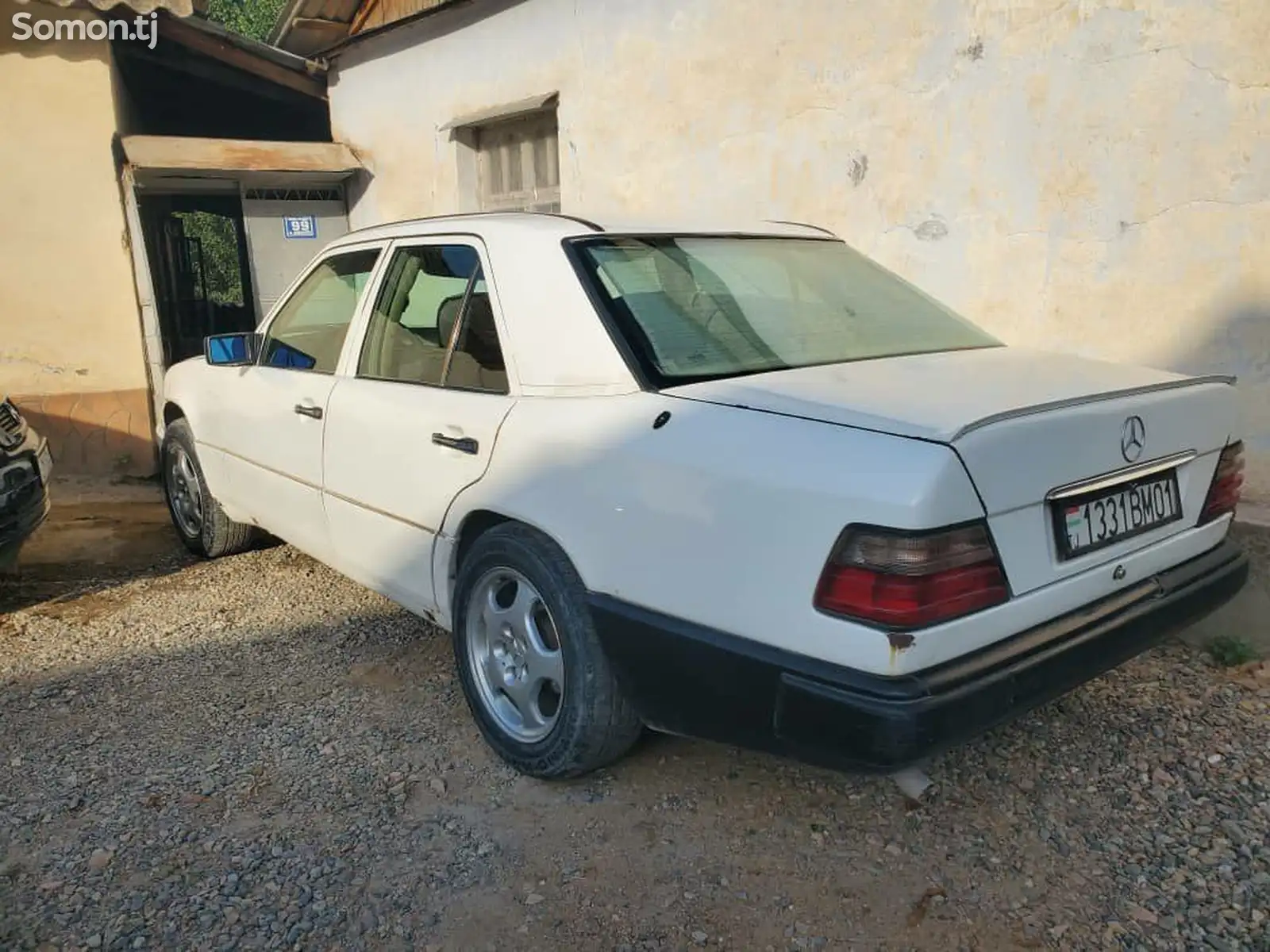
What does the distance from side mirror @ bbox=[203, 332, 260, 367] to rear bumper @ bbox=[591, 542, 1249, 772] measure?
2.38 metres

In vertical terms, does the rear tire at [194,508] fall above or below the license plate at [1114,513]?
below

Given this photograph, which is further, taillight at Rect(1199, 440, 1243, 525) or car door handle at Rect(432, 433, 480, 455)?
car door handle at Rect(432, 433, 480, 455)

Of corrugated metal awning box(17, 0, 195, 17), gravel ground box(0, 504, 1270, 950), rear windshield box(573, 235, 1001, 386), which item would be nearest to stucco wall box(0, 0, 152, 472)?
corrugated metal awning box(17, 0, 195, 17)

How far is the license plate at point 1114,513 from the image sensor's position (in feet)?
7.14

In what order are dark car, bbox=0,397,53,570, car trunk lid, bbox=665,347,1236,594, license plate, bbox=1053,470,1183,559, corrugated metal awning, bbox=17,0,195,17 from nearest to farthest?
car trunk lid, bbox=665,347,1236,594
license plate, bbox=1053,470,1183,559
dark car, bbox=0,397,53,570
corrugated metal awning, bbox=17,0,195,17

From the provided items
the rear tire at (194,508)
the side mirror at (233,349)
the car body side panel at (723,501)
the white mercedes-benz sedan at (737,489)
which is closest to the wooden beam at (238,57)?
the rear tire at (194,508)

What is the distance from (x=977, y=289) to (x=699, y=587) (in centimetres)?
303

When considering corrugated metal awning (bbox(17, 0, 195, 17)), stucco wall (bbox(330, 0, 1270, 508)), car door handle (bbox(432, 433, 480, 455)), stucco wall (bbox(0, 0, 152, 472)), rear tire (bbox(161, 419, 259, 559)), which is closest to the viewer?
car door handle (bbox(432, 433, 480, 455))

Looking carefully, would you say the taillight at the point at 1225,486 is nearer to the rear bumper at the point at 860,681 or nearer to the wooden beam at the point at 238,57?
the rear bumper at the point at 860,681

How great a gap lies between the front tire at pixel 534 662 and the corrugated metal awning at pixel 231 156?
550 centimetres

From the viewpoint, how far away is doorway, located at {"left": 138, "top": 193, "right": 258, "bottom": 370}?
789cm

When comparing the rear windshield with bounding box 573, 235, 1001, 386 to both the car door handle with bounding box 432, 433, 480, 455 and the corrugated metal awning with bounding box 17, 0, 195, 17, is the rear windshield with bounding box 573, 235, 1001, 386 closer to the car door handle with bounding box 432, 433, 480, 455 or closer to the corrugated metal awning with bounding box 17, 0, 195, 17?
the car door handle with bounding box 432, 433, 480, 455

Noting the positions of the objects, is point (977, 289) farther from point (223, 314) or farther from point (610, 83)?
point (223, 314)

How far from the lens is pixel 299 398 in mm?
3670
